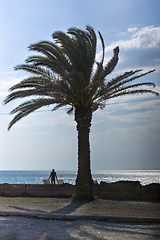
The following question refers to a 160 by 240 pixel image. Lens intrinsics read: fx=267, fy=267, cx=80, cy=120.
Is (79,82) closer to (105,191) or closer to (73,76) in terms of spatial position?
(73,76)

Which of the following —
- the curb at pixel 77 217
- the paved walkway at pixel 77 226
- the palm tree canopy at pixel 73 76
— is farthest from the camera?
the palm tree canopy at pixel 73 76

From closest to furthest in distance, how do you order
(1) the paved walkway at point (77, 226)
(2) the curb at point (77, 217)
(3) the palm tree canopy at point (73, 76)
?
(1) the paved walkway at point (77, 226)
(2) the curb at point (77, 217)
(3) the palm tree canopy at point (73, 76)

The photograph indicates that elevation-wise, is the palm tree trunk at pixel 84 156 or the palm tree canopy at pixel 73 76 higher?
the palm tree canopy at pixel 73 76

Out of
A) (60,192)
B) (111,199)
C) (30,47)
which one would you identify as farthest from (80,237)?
(30,47)

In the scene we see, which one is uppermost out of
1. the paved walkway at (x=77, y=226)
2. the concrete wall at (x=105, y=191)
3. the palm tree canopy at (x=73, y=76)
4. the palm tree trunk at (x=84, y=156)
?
the palm tree canopy at (x=73, y=76)

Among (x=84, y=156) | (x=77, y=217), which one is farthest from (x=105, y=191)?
(x=77, y=217)

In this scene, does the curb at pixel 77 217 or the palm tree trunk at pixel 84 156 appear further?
the palm tree trunk at pixel 84 156

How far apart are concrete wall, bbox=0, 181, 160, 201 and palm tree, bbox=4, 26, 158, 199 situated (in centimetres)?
97

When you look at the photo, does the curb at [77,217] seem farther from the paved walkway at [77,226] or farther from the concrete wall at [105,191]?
the concrete wall at [105,191]

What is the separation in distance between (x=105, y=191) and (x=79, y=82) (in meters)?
5.49

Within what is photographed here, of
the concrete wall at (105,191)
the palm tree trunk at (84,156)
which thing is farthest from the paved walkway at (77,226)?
the palm tree trunk at (84,156)

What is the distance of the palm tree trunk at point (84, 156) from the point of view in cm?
1255

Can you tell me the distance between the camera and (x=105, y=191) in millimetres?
13227

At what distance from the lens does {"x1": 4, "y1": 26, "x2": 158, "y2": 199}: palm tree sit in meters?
12.3
